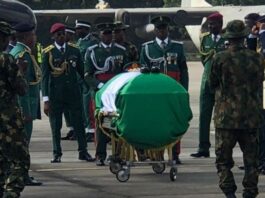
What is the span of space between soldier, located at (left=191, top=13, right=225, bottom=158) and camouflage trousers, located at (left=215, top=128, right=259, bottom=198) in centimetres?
425

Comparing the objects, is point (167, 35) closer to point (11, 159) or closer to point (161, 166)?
point (161, 166)

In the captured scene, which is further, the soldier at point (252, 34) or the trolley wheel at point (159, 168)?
the trolley wheel at point (159, 168)

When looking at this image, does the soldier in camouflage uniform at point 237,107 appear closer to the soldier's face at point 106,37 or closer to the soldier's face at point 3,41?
the soldier's face at point 3,41

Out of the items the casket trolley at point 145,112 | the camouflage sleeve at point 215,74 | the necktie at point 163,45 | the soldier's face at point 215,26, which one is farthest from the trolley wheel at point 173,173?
the soldier's face at point 215,26

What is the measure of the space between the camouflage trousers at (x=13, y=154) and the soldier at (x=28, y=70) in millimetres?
Answer: 2352

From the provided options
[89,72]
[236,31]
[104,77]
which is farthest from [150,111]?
[89,72]

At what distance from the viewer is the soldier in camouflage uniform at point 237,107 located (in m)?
10.0

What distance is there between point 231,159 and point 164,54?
12.6 feet

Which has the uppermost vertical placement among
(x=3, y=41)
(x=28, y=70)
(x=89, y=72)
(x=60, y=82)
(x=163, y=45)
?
(x=3, y=41)

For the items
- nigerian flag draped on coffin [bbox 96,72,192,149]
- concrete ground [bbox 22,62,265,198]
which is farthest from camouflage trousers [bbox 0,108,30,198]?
nigerian flag draped on coffin [bbox 96,72,192,149]

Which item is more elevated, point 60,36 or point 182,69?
point 60,36

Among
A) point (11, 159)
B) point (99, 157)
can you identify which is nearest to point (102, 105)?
point (99, 157)

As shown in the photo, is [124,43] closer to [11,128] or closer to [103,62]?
[103,62]

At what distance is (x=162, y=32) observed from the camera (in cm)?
1370
